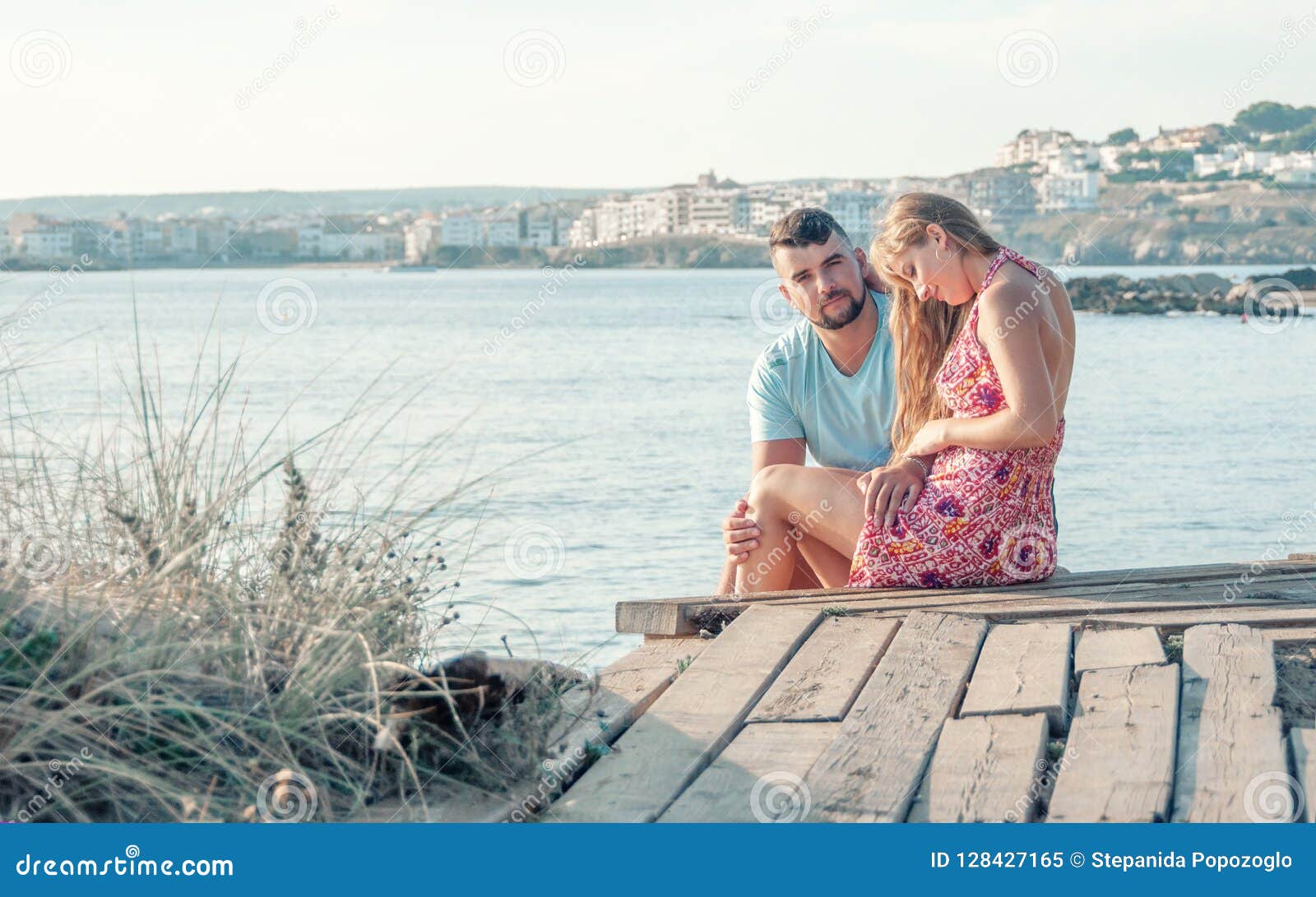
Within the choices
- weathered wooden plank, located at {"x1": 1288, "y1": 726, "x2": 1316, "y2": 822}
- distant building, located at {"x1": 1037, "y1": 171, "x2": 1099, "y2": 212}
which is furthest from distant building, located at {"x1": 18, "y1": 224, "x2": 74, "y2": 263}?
distant building, located at {"x1": 1037, "y1": 171, "x2": 1099, "y2": 212}

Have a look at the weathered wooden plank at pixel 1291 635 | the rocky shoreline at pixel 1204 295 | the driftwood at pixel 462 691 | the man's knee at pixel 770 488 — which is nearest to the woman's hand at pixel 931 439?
the man's knee at pixel 770 488

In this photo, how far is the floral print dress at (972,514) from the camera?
4207mm

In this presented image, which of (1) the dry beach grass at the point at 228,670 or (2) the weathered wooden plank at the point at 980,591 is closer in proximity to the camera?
(1) the dry beach grass at the point at 228,670

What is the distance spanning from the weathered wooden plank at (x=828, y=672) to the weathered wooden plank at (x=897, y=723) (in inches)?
1.6

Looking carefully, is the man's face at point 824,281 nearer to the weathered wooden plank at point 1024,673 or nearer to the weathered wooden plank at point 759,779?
the weathered wooden plank at point 1024,673

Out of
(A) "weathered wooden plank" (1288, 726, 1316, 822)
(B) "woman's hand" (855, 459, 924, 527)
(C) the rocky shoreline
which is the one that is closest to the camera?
(A) "weathered wooden plank" (1288, 726, 1316, 822)

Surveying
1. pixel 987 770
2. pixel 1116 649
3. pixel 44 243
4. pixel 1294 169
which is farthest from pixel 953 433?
pixel 1294 169

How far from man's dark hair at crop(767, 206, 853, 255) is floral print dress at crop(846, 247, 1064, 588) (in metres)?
0.64

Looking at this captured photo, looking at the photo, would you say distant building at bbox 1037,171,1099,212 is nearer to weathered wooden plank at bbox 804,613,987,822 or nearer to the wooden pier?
the wooden pier

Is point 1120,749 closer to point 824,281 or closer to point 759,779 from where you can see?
point 759,779

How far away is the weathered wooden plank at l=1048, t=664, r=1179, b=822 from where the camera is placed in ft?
8.32

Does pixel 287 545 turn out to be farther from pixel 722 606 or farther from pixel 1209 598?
pixel 1209 598

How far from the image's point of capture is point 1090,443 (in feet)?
51.4

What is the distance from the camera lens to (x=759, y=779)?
8.98 ft
